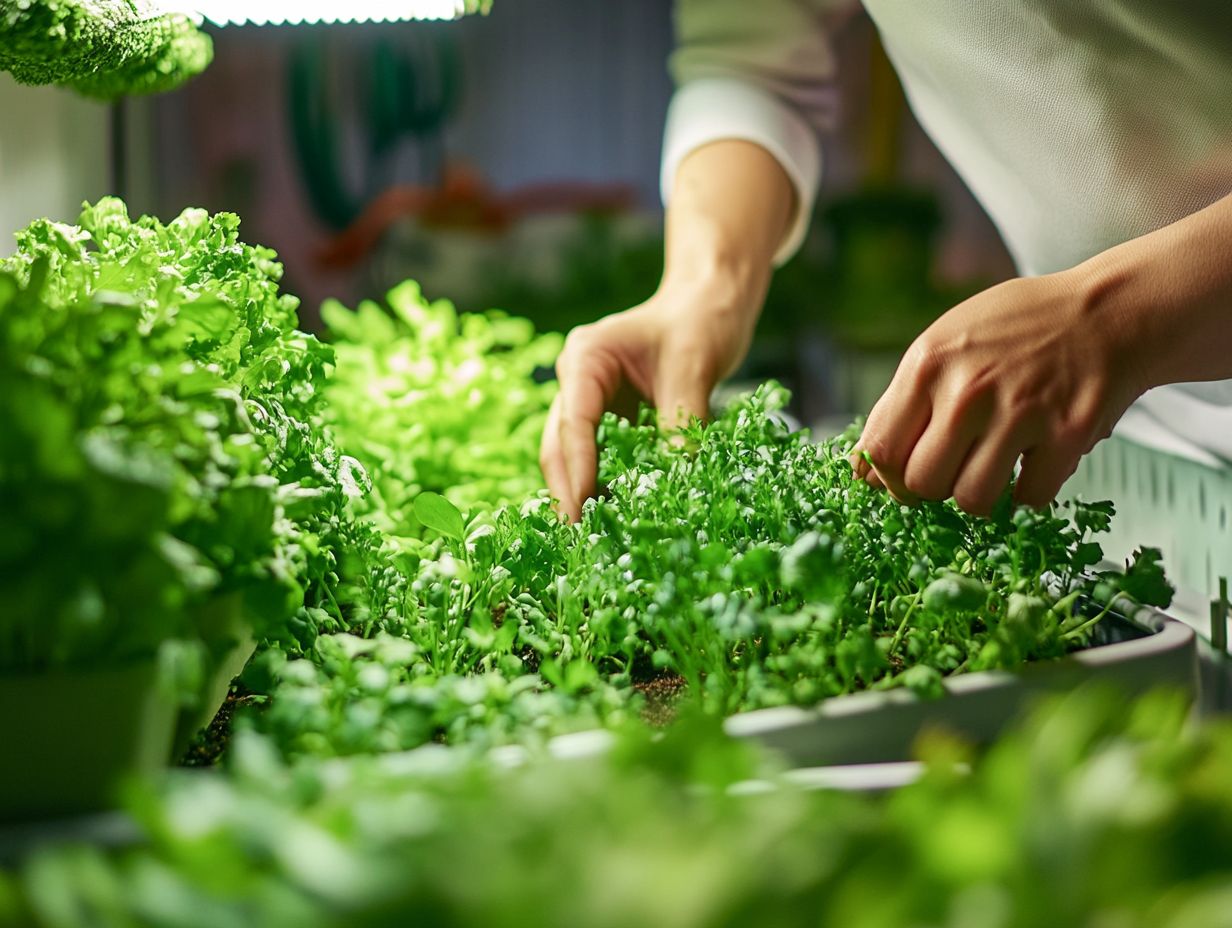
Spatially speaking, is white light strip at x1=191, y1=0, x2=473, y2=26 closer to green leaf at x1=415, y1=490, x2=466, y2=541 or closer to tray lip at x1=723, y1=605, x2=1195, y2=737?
green leaf at x1=415, y1=490, x2=466, y2=541

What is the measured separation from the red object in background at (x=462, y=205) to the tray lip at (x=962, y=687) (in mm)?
2088

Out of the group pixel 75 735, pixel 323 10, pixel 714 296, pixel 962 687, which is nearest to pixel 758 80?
pixel 714 296

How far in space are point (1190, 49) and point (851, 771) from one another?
863 millimetres

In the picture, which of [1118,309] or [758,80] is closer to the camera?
[1118,309]

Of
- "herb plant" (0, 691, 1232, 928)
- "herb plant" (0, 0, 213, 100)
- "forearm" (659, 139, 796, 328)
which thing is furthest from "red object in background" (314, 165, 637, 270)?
"herb plant" (0, 691, 1232, 928)

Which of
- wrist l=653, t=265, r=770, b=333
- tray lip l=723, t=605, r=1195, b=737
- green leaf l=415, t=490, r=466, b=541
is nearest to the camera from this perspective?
tray lip l=723, t=605, r=1195, b=737

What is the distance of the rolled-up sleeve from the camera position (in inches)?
60.3

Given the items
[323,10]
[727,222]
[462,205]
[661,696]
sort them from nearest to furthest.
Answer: [661,696]
[323,10]
[727,222]
[462,205]

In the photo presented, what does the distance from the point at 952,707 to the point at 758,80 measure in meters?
1.15

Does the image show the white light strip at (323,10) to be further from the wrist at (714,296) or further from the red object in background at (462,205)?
the red object in background at (462,205)

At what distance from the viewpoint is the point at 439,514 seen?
0.88 metres

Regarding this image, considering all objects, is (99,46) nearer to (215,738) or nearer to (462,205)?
(215,738)

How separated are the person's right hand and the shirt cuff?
9.4 inches

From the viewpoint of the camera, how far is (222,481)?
546mm
